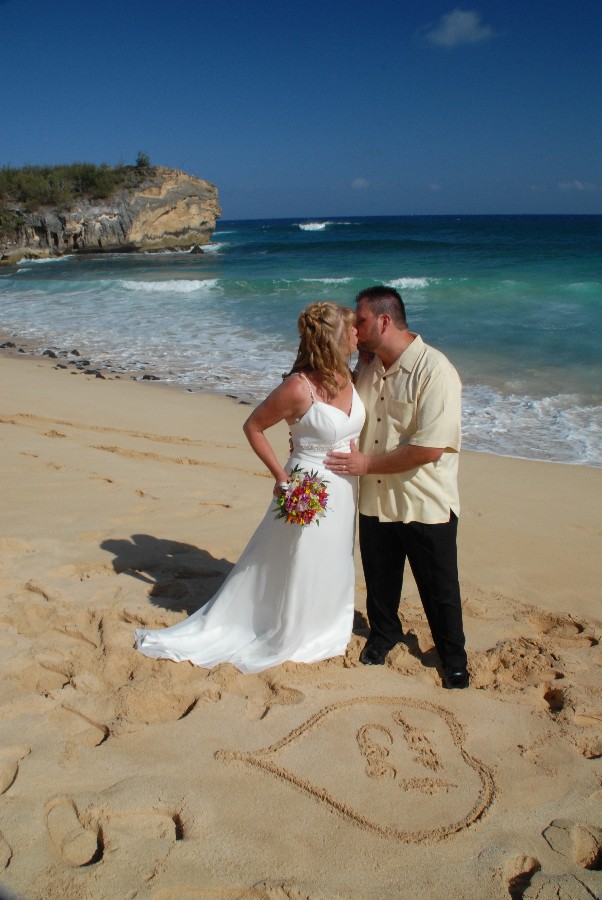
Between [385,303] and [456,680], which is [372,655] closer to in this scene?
[456,680]

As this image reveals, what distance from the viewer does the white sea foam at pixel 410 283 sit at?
2557 centimetres

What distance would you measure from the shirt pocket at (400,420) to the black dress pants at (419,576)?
453 millimetres

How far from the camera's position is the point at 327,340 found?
3219 millimetres

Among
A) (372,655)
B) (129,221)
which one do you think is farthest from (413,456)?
(129,221)

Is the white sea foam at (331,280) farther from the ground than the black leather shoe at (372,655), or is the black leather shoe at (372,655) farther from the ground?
the white sea foam at (331,280)

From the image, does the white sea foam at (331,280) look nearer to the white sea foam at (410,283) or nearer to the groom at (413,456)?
the white sea foam at (410,283)

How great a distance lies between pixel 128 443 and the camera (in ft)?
25.3

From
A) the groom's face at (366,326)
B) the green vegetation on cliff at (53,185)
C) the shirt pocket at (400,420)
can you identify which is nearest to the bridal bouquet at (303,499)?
the shirt pocket at (400,420)

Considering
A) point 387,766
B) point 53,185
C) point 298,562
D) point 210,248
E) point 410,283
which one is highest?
point 53,185

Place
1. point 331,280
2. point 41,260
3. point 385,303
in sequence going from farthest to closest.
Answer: point 41,260 → point 331,280 → point 385,303

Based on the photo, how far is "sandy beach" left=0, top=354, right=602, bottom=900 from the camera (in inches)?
89.7

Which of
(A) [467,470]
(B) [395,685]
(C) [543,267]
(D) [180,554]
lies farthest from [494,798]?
(C) [543,267]

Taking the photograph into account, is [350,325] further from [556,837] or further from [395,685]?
[556,837]

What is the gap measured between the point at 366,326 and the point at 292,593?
4.67 ft
